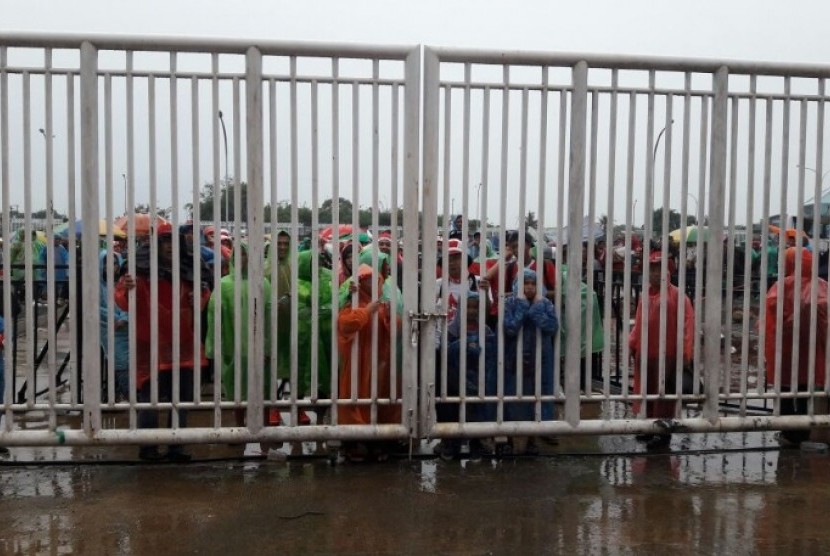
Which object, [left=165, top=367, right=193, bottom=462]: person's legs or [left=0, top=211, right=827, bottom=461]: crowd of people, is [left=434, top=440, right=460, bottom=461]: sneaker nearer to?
[left=0, top=211, right=827, bottom=461]: crowd of people

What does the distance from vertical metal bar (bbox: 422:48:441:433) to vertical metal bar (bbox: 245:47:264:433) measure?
2.96ft

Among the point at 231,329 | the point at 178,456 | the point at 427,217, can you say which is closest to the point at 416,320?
the point at 427,217

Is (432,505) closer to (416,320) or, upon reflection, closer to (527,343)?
(416,320)

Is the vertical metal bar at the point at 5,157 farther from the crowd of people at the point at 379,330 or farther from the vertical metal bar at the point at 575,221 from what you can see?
the vertical metal bar at the point at 575,221

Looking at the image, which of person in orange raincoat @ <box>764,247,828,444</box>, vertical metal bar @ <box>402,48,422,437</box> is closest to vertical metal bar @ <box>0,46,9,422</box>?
vertical metal bar @ <box>402,48,422,437</box>

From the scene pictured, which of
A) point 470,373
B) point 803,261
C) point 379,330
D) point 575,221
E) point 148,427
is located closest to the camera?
point 575,221

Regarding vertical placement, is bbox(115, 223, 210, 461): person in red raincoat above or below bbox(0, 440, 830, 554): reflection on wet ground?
→ above

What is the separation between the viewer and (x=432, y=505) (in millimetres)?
4922

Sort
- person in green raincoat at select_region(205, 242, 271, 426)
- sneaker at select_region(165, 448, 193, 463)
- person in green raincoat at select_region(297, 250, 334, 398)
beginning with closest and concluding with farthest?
person in green raincoat at select_region(205, 242, 271, 426)
sneaker at select_region(165, 448, 193, 463)
person in green raincoat at select_region(297, 250, 334, 398)

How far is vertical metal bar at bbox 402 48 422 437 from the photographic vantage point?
5.26 meters

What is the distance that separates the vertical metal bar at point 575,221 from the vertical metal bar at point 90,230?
2.95m

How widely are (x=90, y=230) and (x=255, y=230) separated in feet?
3.25

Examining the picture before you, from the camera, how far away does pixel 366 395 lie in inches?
226

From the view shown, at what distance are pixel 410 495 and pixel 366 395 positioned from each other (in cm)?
88
